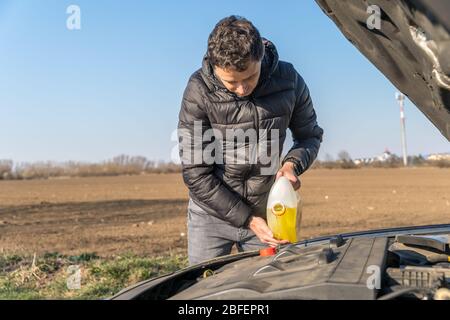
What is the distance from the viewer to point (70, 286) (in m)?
5.98

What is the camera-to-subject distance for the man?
302 centimetres

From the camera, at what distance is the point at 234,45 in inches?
109

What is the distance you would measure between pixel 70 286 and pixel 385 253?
449 cm

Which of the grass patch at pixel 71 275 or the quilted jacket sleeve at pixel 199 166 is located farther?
the grass patch at pixel 71 275

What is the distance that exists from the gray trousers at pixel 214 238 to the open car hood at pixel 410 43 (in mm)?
1551

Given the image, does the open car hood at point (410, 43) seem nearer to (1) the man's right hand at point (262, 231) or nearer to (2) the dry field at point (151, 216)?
(1) the man's right hand at point (262, 231)

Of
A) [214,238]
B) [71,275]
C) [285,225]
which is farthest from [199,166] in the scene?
[71,275]

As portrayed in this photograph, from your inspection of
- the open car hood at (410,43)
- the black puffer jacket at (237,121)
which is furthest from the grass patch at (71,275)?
the open car hood at (410,43)

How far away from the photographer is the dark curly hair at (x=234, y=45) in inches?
109
